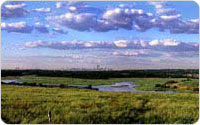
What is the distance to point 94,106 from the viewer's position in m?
9.10

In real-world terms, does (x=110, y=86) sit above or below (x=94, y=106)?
above

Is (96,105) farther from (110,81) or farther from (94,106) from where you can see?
(110,81)

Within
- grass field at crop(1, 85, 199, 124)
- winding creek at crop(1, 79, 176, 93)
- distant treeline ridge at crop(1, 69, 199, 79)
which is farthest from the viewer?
winding creek at crop(1, 79, 176, 93)

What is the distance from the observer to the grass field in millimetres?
8984

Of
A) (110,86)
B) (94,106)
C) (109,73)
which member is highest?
(109,73)

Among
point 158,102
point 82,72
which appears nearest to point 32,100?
point 82,72

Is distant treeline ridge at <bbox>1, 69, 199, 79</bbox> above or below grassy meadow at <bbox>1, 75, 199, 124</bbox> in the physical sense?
above

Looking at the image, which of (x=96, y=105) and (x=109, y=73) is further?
(x=109, y=73)

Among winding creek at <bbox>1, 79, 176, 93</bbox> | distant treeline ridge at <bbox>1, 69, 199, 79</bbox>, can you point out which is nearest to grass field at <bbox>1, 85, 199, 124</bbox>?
winding creek at <bbox>1, 79, 176, 93</bbox>

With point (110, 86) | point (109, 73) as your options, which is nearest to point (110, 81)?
point (110, 86)

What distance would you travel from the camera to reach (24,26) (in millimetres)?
9094

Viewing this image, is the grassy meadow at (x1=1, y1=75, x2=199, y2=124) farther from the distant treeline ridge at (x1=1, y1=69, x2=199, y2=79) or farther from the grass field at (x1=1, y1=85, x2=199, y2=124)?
the distant treeline ridge at (x1=1, y1=69, x2=199, y2=79)

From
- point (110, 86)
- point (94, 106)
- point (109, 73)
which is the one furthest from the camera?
point (110, 86)

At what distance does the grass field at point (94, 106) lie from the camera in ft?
29.5
